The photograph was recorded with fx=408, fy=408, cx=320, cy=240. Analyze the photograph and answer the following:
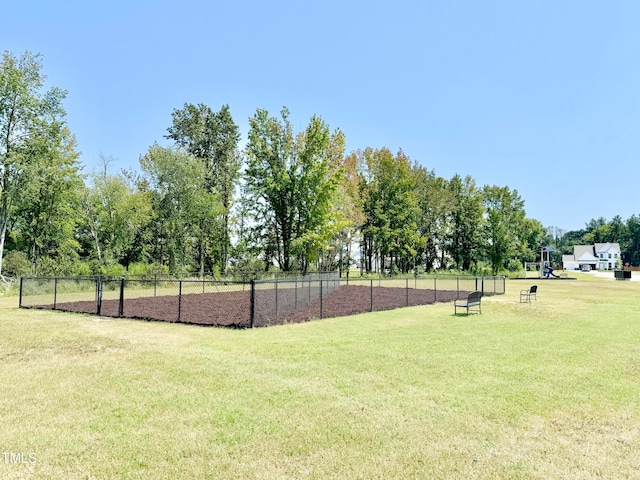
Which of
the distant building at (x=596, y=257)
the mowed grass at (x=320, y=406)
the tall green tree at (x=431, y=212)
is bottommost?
the mowed grass at (x=320, y=406)

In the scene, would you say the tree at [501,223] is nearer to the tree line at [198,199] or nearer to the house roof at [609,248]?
the tree line at [198,199]

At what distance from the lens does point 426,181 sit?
54.8 m

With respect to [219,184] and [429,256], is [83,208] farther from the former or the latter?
[429,256]

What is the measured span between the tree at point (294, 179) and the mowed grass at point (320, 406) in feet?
79.7

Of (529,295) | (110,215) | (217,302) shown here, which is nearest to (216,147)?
(110,215)

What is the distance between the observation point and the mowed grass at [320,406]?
3.63 metres

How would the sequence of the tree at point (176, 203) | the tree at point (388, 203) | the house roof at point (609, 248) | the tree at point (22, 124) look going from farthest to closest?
the house roof at point (609, 248), the tree at point (388, 203), the tree at point (176, 203), the tree at point (22, 124)

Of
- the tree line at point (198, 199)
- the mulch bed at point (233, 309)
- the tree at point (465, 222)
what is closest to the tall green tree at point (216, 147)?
the tree line at point (198, 199)

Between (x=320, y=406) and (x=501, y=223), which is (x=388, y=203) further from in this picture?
(x=320, y=406)

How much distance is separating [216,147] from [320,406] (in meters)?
40.5

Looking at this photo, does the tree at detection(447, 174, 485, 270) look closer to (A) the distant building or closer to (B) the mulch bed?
(B) the mulch bed

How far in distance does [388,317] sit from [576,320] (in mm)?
6046

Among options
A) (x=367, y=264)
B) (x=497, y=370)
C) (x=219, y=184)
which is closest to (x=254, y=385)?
(x=497, y=370)

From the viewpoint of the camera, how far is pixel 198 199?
1453 inches
